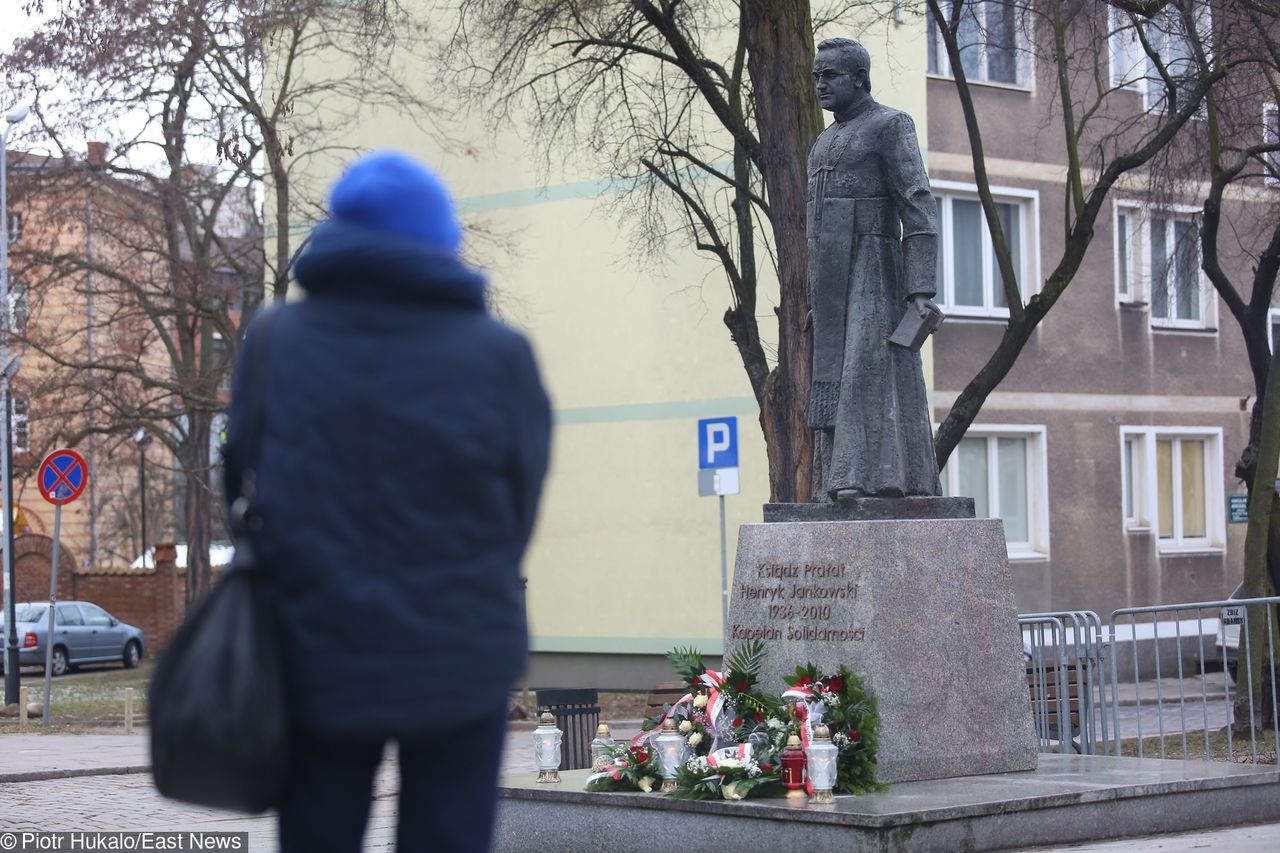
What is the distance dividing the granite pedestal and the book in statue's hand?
0.95 meters

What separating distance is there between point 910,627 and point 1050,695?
401 centimetres

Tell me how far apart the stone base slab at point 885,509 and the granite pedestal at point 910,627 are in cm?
19

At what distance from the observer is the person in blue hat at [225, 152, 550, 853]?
342cm

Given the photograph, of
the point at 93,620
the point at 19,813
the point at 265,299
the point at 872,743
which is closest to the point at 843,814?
the point at 872,743

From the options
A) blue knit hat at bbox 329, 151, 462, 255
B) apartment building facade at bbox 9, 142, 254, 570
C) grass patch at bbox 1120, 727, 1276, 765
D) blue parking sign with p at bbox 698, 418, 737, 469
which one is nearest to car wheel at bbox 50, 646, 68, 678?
apartment building facade at bbox 9, 142, 254, 570

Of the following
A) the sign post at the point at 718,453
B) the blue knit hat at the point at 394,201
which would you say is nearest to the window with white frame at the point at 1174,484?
the sign post at the point at 718,453

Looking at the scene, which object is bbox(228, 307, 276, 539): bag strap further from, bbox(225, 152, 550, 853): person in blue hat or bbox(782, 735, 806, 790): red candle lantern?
bbox(782, 735, 806, 790): red candle lantern

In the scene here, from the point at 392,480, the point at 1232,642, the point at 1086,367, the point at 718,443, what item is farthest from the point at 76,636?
the point at 392,480

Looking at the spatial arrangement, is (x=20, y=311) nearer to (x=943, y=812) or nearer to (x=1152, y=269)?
(x=1152, y=269)

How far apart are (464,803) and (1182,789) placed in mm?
7038

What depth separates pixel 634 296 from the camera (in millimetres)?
29422

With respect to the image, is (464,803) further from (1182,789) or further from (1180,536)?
(1180,536)

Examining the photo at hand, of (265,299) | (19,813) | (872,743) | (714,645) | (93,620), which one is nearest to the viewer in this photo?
(872,743)

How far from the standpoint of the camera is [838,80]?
1044 cm
